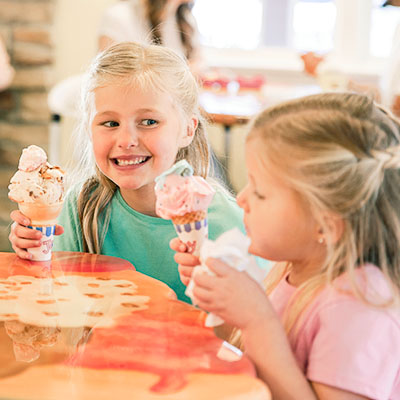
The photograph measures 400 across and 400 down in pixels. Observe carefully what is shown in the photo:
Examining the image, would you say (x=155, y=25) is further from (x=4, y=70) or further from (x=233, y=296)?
(x=233, y=296)

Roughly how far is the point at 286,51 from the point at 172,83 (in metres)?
3.45

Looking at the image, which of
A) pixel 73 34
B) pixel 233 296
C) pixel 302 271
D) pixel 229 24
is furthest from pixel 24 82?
pixel 233 296

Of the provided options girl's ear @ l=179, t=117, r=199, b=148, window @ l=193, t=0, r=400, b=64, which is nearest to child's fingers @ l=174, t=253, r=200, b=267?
girl's ear @ l=179, t=117, r=199, b=148

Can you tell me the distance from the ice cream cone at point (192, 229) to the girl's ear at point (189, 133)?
22.0 inches

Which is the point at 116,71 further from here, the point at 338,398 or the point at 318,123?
the point at 338,398

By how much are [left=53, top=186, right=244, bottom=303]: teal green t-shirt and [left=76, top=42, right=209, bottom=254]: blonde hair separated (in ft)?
0.09

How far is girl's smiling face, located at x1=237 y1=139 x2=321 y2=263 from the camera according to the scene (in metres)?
0.97

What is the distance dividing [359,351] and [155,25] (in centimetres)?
296

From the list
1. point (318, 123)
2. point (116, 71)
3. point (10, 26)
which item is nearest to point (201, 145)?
point (116, 71)

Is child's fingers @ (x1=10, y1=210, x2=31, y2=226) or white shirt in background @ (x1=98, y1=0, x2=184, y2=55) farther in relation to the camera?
white shirt in background @ (x1=98, y1=0, x2=184, y2=55)

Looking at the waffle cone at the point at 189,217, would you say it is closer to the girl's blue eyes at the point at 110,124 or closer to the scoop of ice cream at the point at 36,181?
the scoop of ice cream at the point at 36,181

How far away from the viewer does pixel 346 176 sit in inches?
36.6

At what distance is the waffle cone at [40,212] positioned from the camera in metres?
1.32

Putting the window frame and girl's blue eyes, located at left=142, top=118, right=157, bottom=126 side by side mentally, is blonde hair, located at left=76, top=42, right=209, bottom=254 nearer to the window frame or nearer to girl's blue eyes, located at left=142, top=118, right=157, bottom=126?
girl's blue eyes, located at left=142, top=118, right=157, bottom=126
